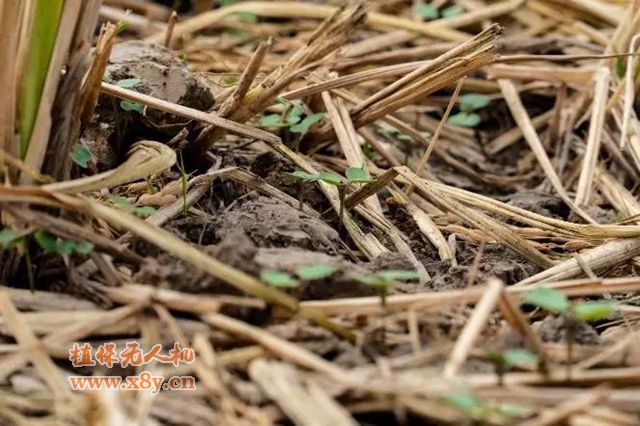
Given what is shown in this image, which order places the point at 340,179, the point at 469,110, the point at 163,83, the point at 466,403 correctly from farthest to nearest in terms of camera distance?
the point at 469,110 → the point at 163,83 → the point at 340,179 → the point at 466,403

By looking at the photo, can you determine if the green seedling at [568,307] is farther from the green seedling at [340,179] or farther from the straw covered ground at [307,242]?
the green seedling at [340,179]

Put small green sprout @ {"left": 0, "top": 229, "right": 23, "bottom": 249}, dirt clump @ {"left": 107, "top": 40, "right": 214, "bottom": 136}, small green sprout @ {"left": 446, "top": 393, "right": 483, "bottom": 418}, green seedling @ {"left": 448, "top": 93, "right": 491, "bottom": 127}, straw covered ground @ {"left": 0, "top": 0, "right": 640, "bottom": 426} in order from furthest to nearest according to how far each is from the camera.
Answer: green seedling @ {"left": 448, "top": 93, "right": 491, "bottom": 127}
dirt clump @ {"left": 107, "top": 40, "right": 214, "bottom": 136}
small green sprout @ {"left": 0, "top": 229, "right": 23, "bottom": 249}
straw covered ground @ {"left": 0, "top": 0, "right": 640, "bottom": 426}
small green sprout @ {"left": 446, "top": 393, "right": 483, "bottom": 418}

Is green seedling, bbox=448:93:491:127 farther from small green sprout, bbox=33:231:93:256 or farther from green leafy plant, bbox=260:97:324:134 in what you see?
small green sprout, bbox=33:231:93:256

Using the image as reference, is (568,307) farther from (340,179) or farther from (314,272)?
(340,179)

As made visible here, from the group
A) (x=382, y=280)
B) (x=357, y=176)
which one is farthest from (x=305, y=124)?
(x=382, y=280)

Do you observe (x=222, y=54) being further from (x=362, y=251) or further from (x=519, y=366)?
(x=519, y=366)

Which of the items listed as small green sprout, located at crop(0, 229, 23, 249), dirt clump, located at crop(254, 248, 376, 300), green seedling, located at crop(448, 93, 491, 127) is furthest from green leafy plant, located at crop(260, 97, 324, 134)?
small green sprout, located at crop(0, 229, 23, 249)

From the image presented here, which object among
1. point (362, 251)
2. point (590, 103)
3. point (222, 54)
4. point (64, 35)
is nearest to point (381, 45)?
point (222, 54)
